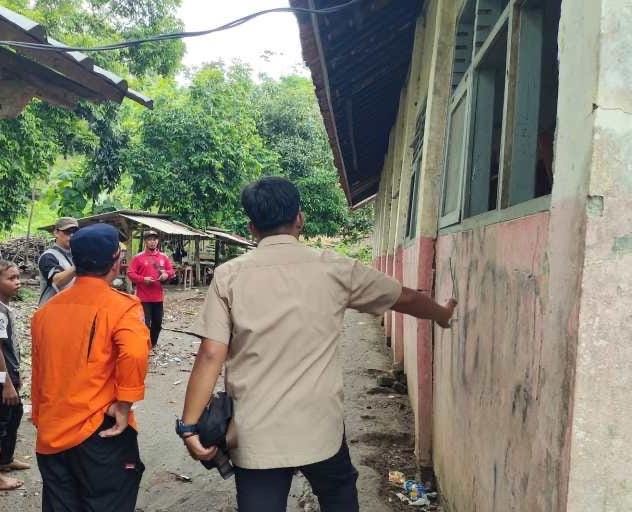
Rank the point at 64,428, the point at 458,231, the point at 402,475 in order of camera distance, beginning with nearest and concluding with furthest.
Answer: the point at 64,428, the point at 458,231, the point at 402,475

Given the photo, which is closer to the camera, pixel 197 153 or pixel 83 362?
pixel 83 362

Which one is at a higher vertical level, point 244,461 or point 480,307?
point 480,307

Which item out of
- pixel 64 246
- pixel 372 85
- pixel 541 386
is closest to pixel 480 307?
pixel 541 386

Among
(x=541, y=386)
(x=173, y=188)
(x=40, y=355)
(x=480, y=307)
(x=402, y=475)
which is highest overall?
(x=173, y=188)

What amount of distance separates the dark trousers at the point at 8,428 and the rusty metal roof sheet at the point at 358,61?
10.7 ft

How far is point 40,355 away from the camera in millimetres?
2604

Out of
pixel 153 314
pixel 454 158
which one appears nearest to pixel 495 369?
pixel 454 158

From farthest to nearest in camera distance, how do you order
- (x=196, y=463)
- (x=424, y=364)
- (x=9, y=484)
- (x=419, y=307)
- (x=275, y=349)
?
(x=196, y=463) < (x=424, y=364) < (x=9, y=484) < (x=419, y=307) < (x=275, y=349)

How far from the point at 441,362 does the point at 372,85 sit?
16.5 ft

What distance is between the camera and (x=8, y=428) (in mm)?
4055

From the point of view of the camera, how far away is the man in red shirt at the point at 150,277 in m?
7.80

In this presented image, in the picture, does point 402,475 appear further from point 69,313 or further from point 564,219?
point 564,219

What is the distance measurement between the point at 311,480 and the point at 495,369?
88 cm

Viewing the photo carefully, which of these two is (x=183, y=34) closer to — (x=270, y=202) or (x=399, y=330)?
(x=270, y=202)
